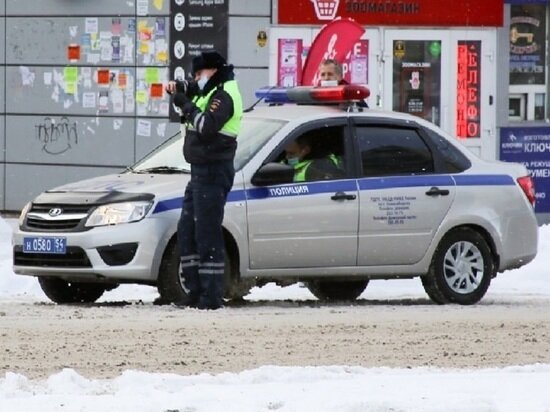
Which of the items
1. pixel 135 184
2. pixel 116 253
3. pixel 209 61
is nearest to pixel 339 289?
pixel 135 184

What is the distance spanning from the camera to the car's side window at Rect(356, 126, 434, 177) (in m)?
15.1

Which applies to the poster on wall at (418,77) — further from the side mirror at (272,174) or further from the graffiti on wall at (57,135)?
the side mirror at (272,174)

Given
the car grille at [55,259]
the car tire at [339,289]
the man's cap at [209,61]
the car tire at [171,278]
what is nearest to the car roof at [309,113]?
the man's cap at [209,61]

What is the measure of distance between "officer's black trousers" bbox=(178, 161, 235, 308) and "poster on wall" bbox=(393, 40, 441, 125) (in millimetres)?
11057

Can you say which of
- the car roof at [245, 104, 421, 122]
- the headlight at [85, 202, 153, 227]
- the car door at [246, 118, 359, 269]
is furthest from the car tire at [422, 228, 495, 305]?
the headlight at [85, 202, 153, 227]

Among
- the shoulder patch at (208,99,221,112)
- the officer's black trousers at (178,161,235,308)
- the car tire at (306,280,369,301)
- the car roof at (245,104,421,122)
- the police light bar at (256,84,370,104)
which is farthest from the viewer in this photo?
the car tire at (306,280,369,301)

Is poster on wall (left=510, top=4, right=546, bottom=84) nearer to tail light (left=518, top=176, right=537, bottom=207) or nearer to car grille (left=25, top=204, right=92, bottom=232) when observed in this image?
tail light (left=518, top=176, right=537, bottom=207)

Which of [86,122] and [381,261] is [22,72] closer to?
[86,122]

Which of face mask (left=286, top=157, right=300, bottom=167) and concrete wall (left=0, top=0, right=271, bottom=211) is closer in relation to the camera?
face mask (left=286, top=157, right=300, bottom=167)

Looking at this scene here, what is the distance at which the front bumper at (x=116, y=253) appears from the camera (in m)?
14.0

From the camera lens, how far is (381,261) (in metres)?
15.0

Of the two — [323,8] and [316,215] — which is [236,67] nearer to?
[323,8]

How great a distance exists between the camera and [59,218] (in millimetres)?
14266

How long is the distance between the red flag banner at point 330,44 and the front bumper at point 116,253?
5.79 metres
